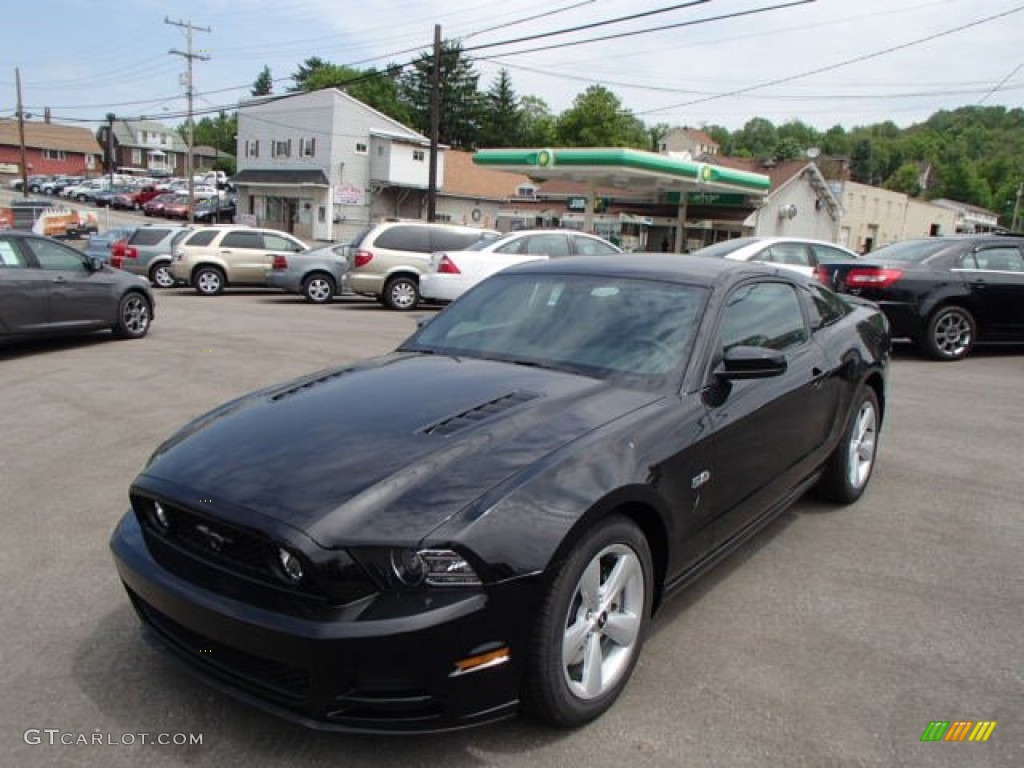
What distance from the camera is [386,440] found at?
9.14 ft

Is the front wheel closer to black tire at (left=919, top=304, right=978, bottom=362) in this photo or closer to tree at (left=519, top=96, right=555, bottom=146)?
black tire at (left=919, top=304, right=978, bottom=362)

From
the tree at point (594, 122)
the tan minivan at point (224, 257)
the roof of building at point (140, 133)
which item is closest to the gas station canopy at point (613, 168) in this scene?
the tan minivan at point (224, 257)

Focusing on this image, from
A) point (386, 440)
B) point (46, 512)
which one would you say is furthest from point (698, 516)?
point (46, 512)

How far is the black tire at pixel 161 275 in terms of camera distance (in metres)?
20.0

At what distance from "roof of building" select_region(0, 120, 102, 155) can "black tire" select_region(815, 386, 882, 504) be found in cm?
10712

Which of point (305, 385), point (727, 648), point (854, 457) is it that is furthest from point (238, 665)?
point (854, 457)

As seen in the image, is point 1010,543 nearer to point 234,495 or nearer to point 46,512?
point 234,495

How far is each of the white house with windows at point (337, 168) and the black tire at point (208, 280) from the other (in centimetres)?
3025

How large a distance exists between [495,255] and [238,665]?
12139 millimetres

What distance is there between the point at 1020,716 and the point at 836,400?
2.03m

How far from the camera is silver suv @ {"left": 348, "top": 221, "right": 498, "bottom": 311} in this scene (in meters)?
16.2

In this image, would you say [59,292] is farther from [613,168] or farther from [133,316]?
[613,168]

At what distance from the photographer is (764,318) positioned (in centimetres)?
421

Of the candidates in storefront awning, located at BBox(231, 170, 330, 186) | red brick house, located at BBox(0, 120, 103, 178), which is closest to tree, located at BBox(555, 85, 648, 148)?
storefront awning, located at BBox(231, 170, 330, 186)
